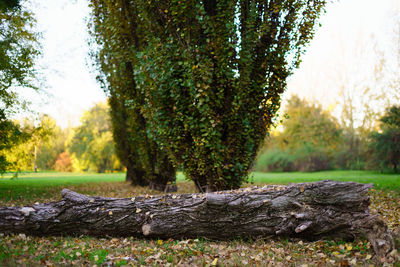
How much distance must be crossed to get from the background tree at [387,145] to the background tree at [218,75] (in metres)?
12.6

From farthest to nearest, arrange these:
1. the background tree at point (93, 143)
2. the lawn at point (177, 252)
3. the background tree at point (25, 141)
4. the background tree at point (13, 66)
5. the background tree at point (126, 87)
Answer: the background tree at point (93, 143) < the background tree at point (25, 141) < the background tree at point (13, 66) < the background tree at point (126, 87) < the lawn at point (177, 252)

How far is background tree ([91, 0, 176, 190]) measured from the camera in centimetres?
934

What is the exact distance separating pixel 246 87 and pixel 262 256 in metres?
3.80

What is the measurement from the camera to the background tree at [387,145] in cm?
1680

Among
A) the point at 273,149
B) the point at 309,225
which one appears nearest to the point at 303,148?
the point at 273,149

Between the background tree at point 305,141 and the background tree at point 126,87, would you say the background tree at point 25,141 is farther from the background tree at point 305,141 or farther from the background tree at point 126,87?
the background tree at point 305,141

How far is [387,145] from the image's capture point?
1698cm

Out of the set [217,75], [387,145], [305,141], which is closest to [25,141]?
[217,75]

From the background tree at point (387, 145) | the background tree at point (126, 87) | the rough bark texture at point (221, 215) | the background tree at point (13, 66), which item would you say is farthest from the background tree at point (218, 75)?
the background tree at point (387, 145)

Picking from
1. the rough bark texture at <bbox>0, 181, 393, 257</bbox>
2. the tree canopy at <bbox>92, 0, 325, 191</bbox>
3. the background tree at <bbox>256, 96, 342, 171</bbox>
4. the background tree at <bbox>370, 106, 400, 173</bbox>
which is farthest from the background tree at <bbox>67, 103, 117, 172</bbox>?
the rough bark texture at <bbox>0, 181, 393, 257</bbox>

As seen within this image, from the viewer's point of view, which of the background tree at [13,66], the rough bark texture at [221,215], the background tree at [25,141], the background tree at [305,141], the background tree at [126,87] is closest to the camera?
the rough bark texture at [221,215]

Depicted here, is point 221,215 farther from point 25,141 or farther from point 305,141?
point 305,141

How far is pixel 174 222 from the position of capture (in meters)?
4.45

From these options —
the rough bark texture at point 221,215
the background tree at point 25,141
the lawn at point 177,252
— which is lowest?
the lawn at point 177,252
